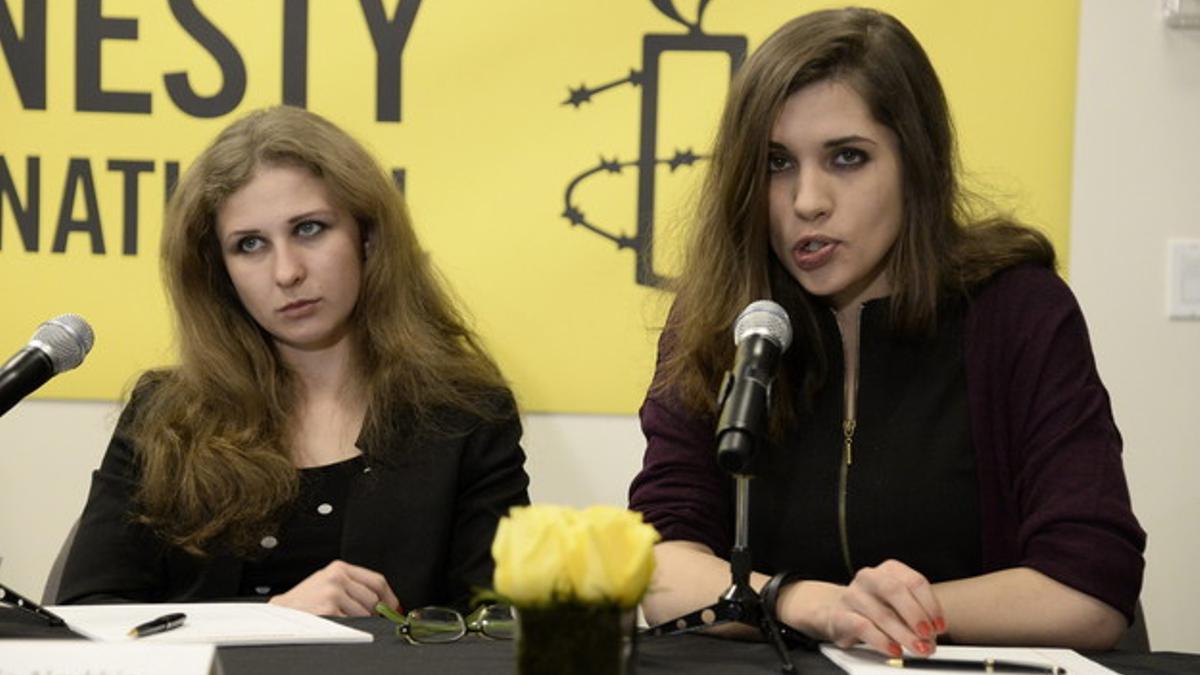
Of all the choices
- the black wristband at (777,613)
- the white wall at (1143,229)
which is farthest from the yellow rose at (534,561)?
the white wall at (1143,229)

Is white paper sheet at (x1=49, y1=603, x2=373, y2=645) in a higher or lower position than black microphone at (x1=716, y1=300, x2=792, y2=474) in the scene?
lower

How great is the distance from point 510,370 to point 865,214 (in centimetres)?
112

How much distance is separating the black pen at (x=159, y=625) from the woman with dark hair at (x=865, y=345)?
62 centimetres

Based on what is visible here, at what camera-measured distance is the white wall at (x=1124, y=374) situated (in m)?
2.96

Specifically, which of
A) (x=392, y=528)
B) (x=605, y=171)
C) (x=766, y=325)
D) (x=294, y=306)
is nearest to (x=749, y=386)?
(x=766, y=325)

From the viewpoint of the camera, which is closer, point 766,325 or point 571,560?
point 571,560

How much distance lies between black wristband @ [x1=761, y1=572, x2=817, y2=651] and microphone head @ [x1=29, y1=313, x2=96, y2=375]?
85 centimetres

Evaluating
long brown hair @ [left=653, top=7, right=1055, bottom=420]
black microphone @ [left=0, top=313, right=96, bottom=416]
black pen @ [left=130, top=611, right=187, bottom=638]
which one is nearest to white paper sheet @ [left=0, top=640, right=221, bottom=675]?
black pen @ [left=130, top=611, right=187, bottom=638]

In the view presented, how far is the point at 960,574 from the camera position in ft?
6.81

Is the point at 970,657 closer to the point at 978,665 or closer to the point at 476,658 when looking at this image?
the point at 978,665

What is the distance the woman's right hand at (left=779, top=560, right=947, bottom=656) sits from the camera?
5.06 ft

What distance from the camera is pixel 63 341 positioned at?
5.67 feet

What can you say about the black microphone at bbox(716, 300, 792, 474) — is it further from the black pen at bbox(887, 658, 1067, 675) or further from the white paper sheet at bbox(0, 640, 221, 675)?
the white paper sheet at bbox(0, 640, 221, 675)

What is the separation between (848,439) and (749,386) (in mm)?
685
